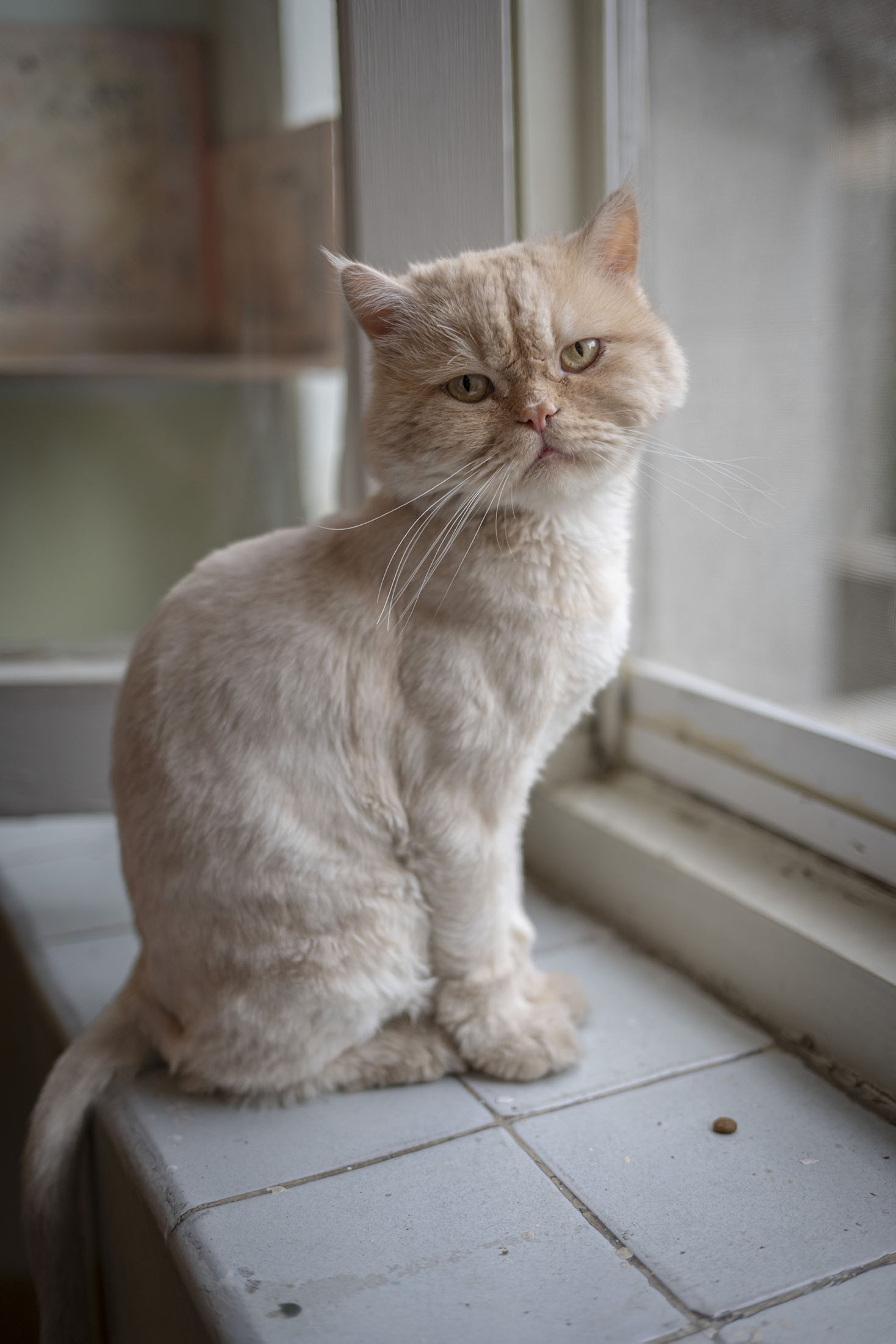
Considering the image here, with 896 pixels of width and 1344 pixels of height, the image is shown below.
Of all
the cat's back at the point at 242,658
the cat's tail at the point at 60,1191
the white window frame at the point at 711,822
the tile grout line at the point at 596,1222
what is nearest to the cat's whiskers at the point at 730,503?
the white window frame at the point at 711,822

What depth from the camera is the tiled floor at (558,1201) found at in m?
0.80

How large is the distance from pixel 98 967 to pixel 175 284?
3.03 ft

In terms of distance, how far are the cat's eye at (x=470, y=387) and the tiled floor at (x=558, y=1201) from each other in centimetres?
64

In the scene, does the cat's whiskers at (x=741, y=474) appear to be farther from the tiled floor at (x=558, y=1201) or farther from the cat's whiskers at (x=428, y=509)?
the tiled floor at (x=558, y=1201)

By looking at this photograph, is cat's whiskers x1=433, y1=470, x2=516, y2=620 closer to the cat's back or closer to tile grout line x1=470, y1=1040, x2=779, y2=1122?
the cat's back

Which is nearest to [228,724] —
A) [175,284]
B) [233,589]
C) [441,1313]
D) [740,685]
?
[233,589]

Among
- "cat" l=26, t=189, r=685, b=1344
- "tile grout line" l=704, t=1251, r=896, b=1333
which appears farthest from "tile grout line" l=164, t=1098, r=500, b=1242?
"tile grout line" l=704, t=1251, r=896, b=1333

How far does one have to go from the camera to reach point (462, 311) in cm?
91

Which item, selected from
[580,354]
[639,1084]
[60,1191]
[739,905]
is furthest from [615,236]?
[60,1191]

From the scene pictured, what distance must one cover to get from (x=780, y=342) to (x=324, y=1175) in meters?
0.96

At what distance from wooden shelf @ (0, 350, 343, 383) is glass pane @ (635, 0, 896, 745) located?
0.48 metres

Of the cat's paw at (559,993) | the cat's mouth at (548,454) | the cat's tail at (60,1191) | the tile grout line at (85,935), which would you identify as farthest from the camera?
the tile grout line at (85,935)

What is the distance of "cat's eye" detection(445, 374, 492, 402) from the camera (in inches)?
35.8

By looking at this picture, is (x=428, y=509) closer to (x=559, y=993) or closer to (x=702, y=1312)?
(x=559, y=993)
